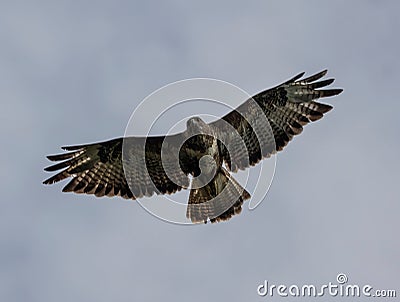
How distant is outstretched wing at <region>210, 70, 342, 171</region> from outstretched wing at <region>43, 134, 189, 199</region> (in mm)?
1206

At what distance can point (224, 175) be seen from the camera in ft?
47.4

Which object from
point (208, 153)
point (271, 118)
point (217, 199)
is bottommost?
point (217, 199)

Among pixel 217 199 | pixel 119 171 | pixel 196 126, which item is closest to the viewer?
pixel 196 126

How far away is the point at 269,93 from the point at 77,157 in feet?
13.9

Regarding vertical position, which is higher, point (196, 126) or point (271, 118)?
point (271, 118)

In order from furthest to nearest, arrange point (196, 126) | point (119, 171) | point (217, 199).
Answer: point (119, 171) → point (217, 199) → point (196, 126)

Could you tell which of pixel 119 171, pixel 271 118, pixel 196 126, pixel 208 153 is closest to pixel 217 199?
pixel 208 153

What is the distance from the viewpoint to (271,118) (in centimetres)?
1466

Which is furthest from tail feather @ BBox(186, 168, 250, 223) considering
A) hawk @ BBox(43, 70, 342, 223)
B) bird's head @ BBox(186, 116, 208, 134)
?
bird's head @ BBox(186, 116, 208, 134)

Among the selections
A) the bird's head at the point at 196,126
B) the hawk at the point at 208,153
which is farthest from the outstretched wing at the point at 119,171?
the bird's head at the point at 196,126

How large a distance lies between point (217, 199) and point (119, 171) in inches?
88.5

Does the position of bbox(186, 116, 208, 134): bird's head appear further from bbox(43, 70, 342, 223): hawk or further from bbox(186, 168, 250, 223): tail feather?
bbox(186, 168, 250, 223): tail feather

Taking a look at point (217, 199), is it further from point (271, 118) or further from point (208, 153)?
point (271, 118)

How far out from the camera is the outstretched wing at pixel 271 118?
14.4 meters
